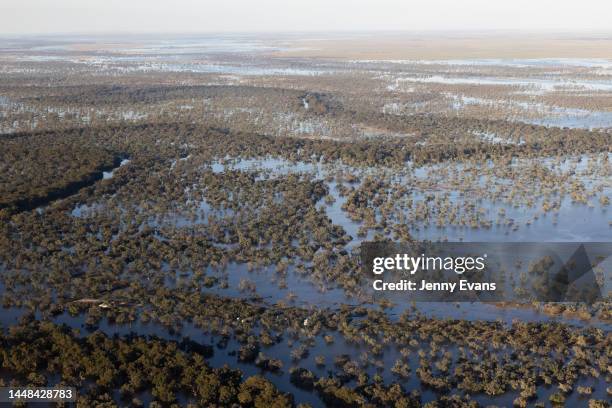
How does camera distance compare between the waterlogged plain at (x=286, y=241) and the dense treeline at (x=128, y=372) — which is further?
the waterlogged plain at (x=286, y=241)

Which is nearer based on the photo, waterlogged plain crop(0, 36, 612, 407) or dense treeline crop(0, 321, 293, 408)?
dense treeline crop(0, 321, 293, 408)

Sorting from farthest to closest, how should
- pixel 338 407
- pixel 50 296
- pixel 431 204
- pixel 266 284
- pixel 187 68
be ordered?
pixel 187 68 < pixel 431 204 < pixel 266 284 < pixel 50 296 < pixel 338 407

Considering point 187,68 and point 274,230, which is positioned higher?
point 187,68

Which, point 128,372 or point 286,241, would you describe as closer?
point 128,372

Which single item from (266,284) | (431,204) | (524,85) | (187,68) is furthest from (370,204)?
(187,68)

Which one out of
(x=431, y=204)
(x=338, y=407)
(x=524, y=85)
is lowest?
(x=338, y=407)

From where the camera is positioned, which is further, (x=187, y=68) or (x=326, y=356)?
(x=187, y=68)

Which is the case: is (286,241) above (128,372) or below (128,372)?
above

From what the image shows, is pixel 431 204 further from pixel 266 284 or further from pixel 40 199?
pixel 40 199
